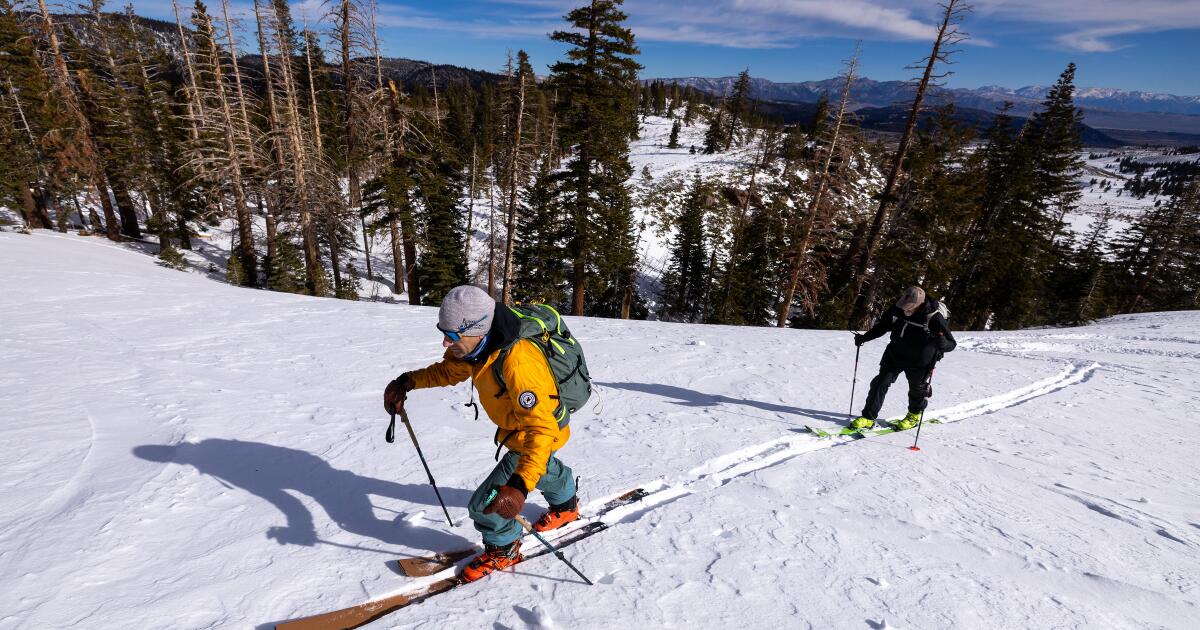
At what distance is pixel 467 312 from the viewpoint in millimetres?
2850

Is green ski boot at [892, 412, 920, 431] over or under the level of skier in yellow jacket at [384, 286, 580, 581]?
under

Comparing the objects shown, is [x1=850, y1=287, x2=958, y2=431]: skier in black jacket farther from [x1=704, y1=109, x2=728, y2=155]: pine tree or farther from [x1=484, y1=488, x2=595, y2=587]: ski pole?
[x1=704, y1=109, x2=728, y2=155]: pine tree

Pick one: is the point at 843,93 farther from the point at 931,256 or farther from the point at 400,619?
the point at 400,619

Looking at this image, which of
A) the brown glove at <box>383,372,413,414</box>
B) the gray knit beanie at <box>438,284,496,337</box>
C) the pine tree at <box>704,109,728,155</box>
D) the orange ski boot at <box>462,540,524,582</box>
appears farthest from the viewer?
the pine tree at <box>704,109,728,155</box>

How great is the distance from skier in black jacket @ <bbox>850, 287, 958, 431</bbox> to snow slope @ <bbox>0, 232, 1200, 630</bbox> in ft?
1.82

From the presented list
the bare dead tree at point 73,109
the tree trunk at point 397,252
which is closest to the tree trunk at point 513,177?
the tree trunk at point 397,252

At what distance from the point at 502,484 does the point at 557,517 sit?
2.95ft

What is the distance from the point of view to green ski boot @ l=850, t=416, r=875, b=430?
6598 millimetres

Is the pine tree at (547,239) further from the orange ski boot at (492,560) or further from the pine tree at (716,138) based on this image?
the pine tree at (716,138)

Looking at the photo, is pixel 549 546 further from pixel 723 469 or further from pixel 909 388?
pixel 909 388

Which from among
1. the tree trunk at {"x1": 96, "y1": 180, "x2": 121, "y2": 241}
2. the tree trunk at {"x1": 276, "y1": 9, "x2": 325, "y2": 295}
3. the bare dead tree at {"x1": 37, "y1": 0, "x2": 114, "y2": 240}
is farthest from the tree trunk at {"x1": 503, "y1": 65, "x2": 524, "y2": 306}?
the tree trunk at {"x1": 96, "y1": 180, "x2": 121, "y2": 241}

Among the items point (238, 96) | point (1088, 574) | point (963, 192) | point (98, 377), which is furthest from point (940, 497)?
point (238, 96)

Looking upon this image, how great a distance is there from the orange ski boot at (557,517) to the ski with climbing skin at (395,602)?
0.09 metres

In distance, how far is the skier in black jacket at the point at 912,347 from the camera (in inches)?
242
